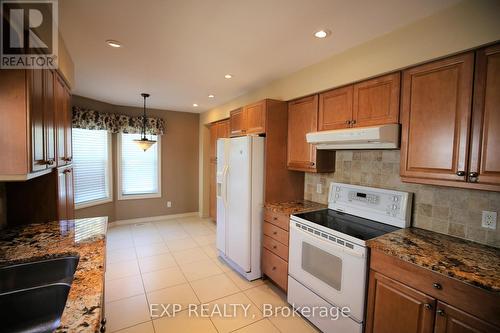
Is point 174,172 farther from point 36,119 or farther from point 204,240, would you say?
point 36,119

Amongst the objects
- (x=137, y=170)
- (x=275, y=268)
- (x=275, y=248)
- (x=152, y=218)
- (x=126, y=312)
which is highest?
(x=137, y=170)

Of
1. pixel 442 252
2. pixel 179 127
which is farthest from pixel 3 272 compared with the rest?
pixel 179 127

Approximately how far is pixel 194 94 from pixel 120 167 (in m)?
2.30

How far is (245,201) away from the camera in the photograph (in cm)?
275

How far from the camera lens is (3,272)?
1.27m

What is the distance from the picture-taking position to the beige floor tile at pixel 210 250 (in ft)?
11.4

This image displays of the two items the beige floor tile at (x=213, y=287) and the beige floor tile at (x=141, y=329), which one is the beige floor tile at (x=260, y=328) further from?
the beige floor tile at (x=141, y=329)

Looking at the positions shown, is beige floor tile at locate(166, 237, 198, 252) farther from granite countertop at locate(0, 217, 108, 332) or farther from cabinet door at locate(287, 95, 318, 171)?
cabinet door at locate(287, 95, 318, 171)

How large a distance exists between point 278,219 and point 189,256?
1.68 meters

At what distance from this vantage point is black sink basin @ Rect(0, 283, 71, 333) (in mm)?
1188

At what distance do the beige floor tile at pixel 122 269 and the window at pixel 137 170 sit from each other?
1935mm

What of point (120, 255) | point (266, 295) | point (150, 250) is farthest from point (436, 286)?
point (120, 255)

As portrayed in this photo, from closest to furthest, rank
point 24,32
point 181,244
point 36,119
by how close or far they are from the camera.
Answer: point 24,32 → point 36,119 → point 181,244

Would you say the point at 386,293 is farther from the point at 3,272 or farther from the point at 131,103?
the point at 131,103
